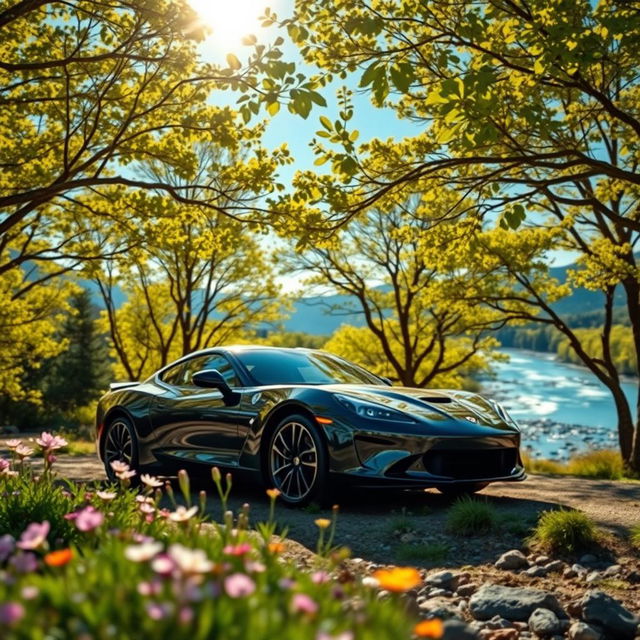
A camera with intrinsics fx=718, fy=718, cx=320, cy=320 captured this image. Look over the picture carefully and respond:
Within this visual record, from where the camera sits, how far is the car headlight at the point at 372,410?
5.78 m

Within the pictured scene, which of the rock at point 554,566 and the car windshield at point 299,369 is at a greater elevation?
the car windshield at point 299,369

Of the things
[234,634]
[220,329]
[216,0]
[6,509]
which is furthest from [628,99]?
[220,329]

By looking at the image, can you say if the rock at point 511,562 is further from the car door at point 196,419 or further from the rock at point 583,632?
Answer: the car door at point 196,419

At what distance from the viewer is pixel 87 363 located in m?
44.4

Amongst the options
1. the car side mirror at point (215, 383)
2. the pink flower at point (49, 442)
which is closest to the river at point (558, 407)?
the car side mirror at point (215, 383)

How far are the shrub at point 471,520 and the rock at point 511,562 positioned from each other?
1.96 feet

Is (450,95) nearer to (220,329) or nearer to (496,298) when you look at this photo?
(496,298)

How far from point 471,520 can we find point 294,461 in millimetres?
1620

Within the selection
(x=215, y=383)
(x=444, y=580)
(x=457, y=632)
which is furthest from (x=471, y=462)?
(x=457, y=632)

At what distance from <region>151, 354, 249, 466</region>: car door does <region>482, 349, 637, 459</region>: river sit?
24.1m

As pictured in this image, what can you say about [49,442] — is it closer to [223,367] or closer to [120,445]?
[223,367]

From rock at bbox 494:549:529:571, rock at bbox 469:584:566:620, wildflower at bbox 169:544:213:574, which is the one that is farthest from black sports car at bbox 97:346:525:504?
wildflower at bbox 169:544:213:574

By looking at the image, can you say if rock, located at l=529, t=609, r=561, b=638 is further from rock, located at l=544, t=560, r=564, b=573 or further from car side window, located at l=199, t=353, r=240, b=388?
car side window, located at l=199, t=353, r=240, b=388

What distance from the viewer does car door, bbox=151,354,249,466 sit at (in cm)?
667
